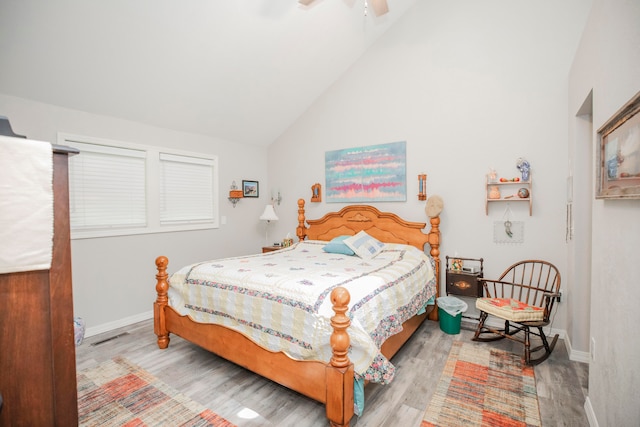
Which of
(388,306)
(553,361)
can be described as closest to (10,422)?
(388,306)

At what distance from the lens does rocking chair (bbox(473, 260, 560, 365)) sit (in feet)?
8.50

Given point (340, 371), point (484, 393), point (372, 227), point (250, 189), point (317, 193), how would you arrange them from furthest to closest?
point (250, 189)
point (317, 193)
point (372, 227)
point (484, 393)
point (340, 371)

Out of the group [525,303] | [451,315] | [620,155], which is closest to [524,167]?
[525,303]

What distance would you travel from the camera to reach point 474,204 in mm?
3562

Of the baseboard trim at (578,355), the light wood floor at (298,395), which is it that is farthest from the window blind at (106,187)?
the baseboard trim at (578,355)

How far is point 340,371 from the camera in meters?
1.75

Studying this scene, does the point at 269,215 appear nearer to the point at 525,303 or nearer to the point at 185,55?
the point at 185,55

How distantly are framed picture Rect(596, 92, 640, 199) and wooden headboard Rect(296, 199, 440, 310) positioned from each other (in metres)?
2.02

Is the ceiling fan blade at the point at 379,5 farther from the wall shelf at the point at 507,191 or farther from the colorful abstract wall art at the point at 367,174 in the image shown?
the wall shelf at the point at 507,191

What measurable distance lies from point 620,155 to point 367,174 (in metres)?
2.96

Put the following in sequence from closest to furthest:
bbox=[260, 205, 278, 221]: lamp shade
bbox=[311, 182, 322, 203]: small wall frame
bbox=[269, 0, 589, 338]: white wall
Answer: bbox=[269, 0, 589, 338]: white wall → bbox=[311, 182, 322, 203]: small wall frame → bbox=[260, 205, 278, 221]: lamp shade

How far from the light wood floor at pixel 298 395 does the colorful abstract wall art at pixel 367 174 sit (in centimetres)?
185

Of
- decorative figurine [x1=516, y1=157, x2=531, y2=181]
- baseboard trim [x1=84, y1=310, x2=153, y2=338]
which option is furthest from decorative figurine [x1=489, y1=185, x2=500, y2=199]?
baseboard trim [x1=84, y1=310, x2=153, y2=338]

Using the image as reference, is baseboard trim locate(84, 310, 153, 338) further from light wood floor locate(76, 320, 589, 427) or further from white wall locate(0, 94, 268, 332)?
light wood floor locate(76, 320, 589, 427)
